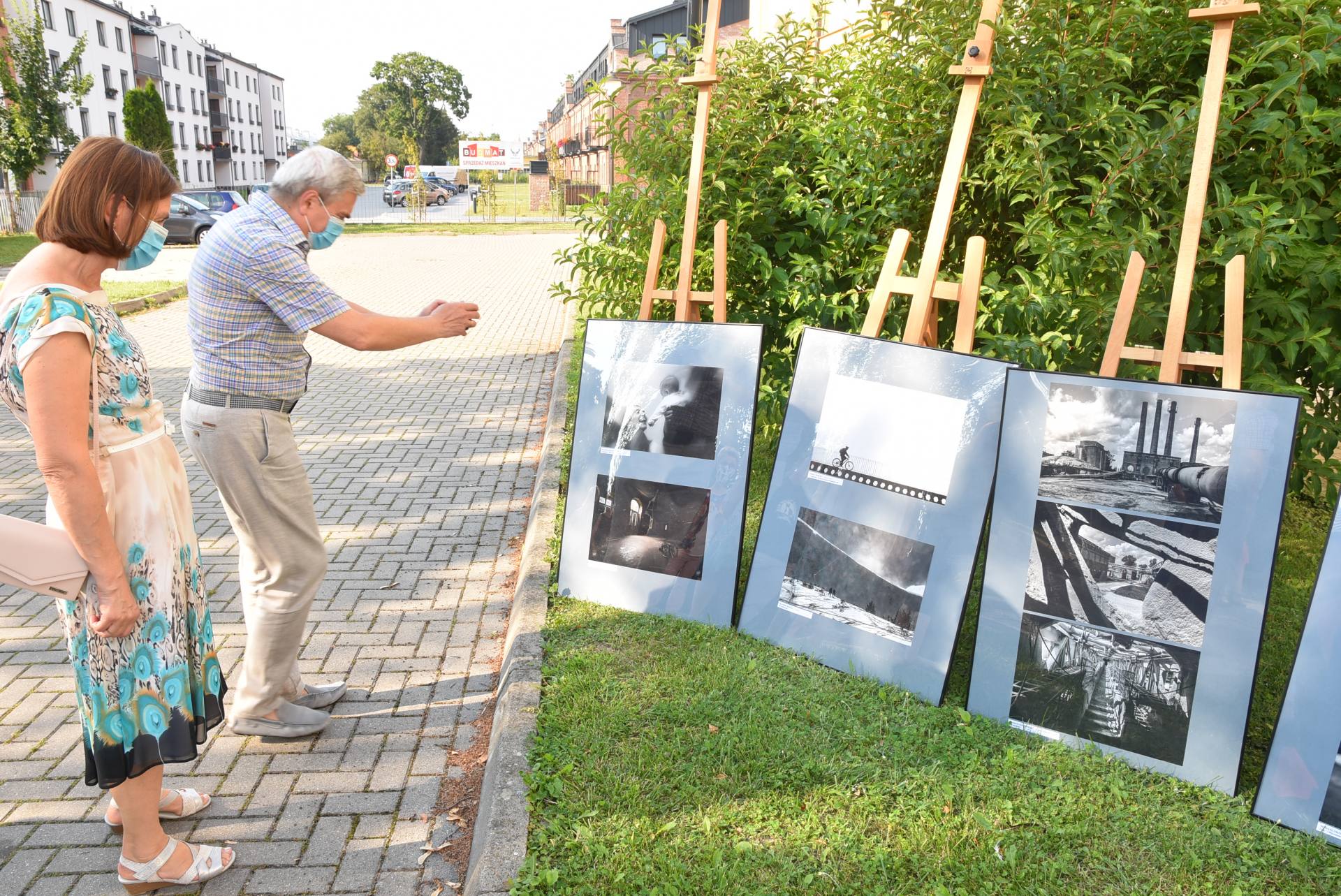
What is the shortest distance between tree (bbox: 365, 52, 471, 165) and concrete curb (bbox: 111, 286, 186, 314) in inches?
3834

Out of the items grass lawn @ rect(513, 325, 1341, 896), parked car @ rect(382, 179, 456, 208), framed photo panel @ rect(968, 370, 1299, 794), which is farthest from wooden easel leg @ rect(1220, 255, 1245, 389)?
parked car @ rect(382, 179, 456, 208)

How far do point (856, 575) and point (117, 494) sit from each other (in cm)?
251

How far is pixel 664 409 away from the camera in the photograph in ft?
13.7

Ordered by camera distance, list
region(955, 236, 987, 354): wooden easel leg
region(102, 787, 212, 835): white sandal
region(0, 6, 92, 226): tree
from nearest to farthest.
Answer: region(102, 787, 212, 835): white sandal → region(955, 236, 987, 354): wooden easel leg → region(0, 6, 92, 226): tree

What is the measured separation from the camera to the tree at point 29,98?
1023 inches

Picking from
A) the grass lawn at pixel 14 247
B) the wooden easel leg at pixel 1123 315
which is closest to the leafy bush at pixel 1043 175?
the wooden easel leg at pixel 1123 315

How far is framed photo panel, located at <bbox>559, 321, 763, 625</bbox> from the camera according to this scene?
4.07 metres

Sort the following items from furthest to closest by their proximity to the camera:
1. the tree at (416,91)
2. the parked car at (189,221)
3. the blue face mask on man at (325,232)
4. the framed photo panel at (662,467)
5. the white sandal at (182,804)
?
1. the tree at (416,91)
2. the parked car at (189,221)
3. the framed photo panel at (662,467)
4. the blue face mask on man at (325,232)
5. the white sandal at (182,804)

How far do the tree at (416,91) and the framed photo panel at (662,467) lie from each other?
366 feet

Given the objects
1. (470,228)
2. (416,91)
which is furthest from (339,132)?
(470,228)

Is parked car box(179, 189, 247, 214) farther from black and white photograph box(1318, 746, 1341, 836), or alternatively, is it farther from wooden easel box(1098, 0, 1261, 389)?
black and white photograph box(1318, 746, 1341, 836)

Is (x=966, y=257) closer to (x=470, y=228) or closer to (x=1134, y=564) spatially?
(x=1134, y=564)

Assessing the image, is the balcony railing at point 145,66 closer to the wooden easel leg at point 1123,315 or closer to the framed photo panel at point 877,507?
the framed photo panel at point 877,507

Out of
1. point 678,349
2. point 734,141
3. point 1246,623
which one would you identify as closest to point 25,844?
point 678,349
